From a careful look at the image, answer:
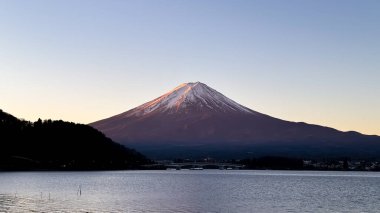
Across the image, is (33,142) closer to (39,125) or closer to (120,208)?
(39,125)

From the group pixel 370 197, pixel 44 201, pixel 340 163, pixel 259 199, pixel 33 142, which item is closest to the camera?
pixel 44 201

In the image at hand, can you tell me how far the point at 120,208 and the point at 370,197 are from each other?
3092 centimetres

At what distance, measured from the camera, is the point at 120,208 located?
168 feet

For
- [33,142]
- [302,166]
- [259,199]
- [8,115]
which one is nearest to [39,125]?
[33,142]

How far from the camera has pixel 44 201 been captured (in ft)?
180

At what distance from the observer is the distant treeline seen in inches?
5330

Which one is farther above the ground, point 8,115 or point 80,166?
point 8,115

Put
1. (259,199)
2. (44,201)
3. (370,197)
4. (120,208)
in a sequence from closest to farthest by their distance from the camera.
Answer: (120,208) < (44,201) < (259,199) < (370,197)

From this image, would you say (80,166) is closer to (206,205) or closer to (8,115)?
(8,115)

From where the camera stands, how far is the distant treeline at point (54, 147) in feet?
444

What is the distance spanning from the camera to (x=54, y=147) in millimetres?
142250

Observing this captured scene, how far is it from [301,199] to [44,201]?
1013 inches

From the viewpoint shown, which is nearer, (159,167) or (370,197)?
(370,197)

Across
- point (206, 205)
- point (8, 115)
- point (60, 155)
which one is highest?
point (8, 115)
